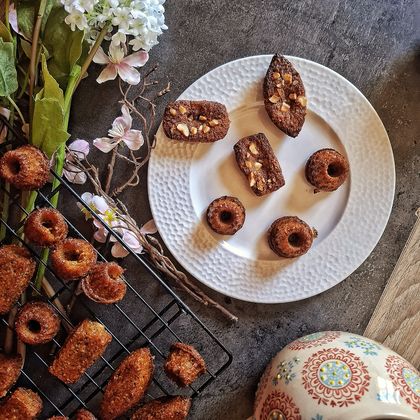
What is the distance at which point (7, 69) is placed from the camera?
58.4 inches

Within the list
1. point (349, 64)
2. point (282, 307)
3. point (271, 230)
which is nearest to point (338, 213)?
point (271, 230)

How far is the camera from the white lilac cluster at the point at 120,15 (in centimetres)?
147

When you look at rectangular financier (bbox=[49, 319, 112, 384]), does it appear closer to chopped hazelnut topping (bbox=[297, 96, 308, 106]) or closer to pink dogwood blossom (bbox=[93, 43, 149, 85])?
pink dogwood blossom (bbox=[93, 43, 149, 85])

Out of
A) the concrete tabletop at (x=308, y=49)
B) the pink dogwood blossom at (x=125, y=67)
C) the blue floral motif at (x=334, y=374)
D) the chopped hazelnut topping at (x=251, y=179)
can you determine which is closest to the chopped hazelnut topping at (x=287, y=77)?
the concrete tabletop at (x=308, y=49)

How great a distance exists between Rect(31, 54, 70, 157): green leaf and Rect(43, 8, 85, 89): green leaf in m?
0.07

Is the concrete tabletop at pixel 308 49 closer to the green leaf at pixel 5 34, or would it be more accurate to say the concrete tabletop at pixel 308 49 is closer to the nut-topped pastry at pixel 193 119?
the nut-topped pastry at pixel 193 119

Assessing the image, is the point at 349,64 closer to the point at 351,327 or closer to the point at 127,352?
the point at 351,327

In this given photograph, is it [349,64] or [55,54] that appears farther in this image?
[349,64]

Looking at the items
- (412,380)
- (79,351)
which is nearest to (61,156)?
(79,351)

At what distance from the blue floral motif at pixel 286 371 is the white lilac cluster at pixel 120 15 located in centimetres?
85

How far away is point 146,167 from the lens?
173cm

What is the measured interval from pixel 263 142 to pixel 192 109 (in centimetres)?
20

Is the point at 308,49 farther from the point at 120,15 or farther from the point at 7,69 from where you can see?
the point at 7,69

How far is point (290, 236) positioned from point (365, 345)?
1.11ft
